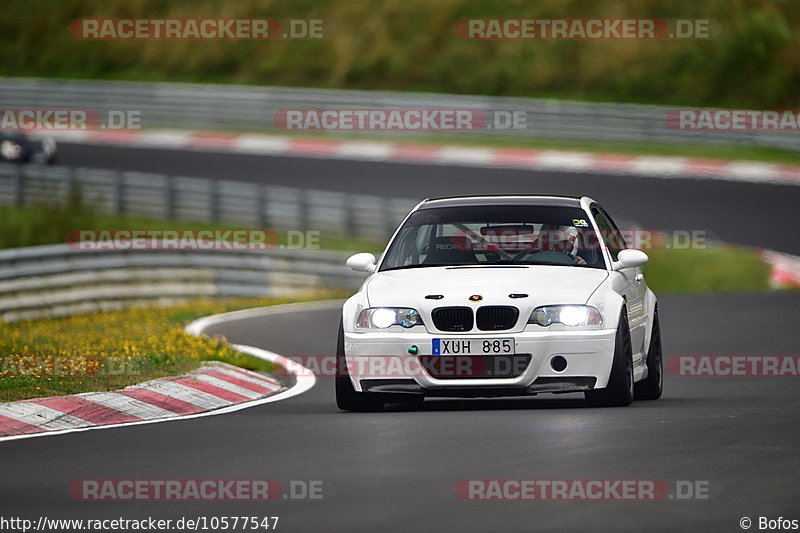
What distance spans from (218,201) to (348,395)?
67.0 ft

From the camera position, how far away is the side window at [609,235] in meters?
12.3

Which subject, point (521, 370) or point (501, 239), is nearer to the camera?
point (521, 370)

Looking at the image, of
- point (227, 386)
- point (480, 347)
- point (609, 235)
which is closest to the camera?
point (480, 347)

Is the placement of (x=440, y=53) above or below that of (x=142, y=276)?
above

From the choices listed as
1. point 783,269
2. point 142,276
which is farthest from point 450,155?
point 142,276

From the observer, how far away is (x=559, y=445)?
907cm

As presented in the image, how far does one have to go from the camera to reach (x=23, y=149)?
3619 cm

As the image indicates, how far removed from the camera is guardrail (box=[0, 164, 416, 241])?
3002 centimetres

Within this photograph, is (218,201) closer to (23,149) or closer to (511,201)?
(23,149)

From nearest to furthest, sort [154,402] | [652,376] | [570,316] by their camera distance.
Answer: [570,316] < [154,402] < [652,376]

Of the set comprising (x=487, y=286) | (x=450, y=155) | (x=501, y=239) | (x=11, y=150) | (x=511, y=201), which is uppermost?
(x=11, y=150)

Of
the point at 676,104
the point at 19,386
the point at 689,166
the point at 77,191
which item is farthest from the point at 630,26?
the point at 19,386

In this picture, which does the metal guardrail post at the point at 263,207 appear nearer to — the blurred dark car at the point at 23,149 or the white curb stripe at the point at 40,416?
the blurred dark car at the point at 23,149

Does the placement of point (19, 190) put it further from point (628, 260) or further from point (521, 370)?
point (521, 370)
